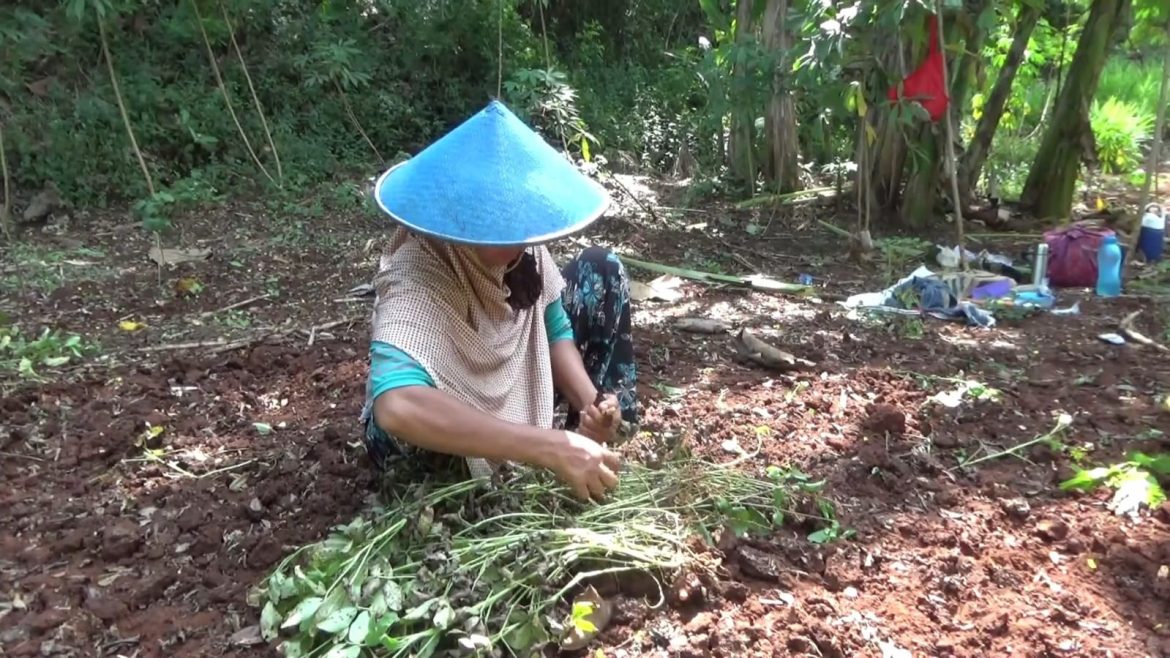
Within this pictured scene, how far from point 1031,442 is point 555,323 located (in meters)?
1.23

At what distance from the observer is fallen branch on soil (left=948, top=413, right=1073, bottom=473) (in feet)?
7.26

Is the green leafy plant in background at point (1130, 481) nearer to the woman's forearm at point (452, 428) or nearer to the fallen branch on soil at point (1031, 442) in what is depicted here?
the fallen branch on soil at point (1031, 442)

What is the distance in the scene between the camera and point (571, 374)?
2.01 metres

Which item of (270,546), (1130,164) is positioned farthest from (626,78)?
(270,546)

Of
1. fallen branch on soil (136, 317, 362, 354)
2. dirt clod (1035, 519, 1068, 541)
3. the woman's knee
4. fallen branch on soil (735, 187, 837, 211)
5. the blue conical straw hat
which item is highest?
the blue conical straw hat

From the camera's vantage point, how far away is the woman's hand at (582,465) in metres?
1.55

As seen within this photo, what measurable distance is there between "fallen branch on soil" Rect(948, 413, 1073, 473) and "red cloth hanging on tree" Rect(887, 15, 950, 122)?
2.45 m

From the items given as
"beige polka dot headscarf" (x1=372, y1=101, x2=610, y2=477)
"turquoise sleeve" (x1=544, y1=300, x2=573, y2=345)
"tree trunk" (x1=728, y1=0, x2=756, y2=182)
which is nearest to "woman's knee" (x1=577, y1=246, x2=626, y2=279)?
"turquoise sleeve" (x1=544, y1=300, x2=573, y2=345)

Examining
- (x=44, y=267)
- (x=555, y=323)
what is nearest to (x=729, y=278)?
(x=555, y=323)

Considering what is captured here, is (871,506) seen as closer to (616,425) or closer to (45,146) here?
(616,425)

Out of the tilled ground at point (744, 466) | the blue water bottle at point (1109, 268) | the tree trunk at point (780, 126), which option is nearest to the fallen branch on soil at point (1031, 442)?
the tilled ground at point (744, 466)

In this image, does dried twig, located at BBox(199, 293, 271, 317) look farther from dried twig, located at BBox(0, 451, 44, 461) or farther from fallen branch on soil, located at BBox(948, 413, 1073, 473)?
fallen branch on soil, located at BBox(948, 413, 1073, 473)

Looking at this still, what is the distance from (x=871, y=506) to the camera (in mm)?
1956

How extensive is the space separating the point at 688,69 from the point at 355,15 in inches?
107
